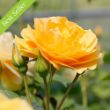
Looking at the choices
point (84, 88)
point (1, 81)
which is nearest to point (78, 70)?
point (1, 81)

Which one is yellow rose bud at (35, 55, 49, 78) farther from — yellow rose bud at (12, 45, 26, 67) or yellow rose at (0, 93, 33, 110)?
yellow rose at (0, 93, 33, 110)

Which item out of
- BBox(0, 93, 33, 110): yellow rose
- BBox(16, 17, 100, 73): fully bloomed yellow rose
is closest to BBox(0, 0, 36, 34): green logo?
BBox(16, 17, 100, 73): fully bloomed yellow rose

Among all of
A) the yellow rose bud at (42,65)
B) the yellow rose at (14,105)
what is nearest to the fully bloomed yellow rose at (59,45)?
the yellow rose bud at (42,65)

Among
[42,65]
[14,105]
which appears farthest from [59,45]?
[14,105]

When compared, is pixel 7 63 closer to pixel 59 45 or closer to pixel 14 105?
pixel 59 45

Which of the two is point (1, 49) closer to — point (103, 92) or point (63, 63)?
point (63, 63)
